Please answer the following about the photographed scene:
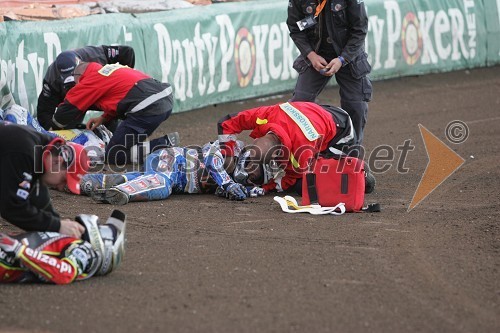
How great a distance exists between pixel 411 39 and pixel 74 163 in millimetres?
11404

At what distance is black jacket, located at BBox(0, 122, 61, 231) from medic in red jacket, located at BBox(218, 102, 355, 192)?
3056mm

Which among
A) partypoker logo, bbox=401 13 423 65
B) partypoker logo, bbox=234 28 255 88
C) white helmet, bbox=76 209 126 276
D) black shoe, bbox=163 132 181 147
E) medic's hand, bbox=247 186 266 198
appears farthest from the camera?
partypoker logo, bbox=401 13 423 65

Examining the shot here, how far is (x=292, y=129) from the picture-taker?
8.35 metres

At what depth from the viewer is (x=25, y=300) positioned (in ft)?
18.1

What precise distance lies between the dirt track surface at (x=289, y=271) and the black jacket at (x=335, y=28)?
4.98 ft

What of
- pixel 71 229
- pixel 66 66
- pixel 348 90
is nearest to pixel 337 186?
→ pixel 348 90

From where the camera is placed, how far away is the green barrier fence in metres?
10.9

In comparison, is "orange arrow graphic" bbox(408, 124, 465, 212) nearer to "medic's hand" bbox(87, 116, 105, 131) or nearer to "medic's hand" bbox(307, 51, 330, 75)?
"medic's hand" bbox(307, 51, 330, 75)

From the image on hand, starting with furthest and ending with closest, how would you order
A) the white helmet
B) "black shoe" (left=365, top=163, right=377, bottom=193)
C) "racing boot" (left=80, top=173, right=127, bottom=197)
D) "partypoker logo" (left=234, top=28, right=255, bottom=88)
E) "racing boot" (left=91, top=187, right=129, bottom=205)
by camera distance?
"partypoker logo" (left=234, top=28, right=255, bottom=88) < "black shoe" (left=365, top=163, right=377, bottom=193) < "racing boot" (left=80, top=173, right=127, bottom=197) < "racing boot" (left=91, top=187, right=129, bottom=205) < the white helmet

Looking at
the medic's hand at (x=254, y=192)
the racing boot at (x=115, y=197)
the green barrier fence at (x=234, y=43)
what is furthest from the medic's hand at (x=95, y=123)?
the medic's hand at (x=254, y=192)

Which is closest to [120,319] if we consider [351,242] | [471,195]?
[351,242]

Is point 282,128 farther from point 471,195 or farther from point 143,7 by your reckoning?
point 143,7

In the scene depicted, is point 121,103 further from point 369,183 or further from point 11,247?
point 11,247

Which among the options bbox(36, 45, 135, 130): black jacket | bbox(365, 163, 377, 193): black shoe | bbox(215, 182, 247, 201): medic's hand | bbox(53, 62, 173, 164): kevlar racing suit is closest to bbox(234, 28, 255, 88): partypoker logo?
bbox(36, 45, 135, 130): black jacket
